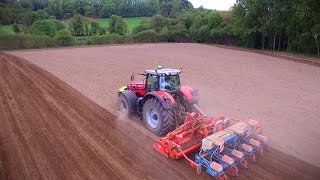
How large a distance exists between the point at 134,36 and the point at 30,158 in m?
41.0

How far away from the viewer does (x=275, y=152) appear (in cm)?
877

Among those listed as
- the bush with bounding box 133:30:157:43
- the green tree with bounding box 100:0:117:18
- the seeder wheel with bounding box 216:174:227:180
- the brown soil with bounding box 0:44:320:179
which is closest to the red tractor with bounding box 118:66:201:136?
the brown soil with bounding box 0:44:320:179

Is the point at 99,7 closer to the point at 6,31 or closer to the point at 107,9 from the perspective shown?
the point at 107,9

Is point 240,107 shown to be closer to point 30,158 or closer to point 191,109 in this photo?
point 191,109

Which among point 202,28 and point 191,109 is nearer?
point 191,109

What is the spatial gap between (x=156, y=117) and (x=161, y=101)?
85cm

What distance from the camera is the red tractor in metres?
9.42

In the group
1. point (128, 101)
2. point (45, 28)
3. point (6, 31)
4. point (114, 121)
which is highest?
point (45, 28)

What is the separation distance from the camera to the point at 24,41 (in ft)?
132

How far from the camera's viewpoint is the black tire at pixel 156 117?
9.35 m

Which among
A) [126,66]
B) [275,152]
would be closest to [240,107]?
[275,152]

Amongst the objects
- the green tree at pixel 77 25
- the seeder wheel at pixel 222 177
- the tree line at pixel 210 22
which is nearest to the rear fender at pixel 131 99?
the seeder wheel at pixel 222 177

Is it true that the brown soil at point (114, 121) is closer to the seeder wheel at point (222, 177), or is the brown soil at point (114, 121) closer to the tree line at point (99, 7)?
the seeder wheel at point (222, 177)

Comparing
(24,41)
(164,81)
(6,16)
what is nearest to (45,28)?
(24,41)
